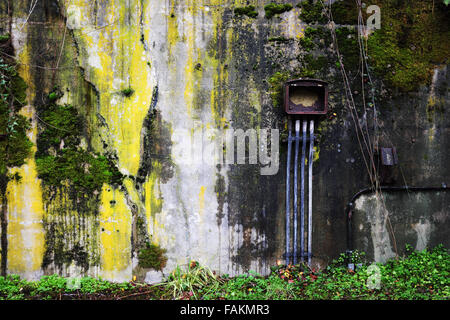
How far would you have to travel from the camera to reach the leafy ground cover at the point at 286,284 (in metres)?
4.23

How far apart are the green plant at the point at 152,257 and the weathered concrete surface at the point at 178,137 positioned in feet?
0.41

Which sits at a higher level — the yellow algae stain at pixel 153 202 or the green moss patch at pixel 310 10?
the green moss patch at pixel 310 10

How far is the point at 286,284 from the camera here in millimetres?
4352

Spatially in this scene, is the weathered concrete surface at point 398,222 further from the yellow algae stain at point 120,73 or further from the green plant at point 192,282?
the yellow algae stain at point 120,73

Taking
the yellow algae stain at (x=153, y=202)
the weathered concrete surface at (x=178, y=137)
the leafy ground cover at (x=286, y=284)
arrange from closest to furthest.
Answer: the leafy ground cover at (x=286, y=284), the weathered concrete surface at (x=178, y=137), the yellow algae stain at (x=153, y=202)

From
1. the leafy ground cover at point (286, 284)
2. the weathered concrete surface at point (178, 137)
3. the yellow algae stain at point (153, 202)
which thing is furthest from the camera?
the yellow algae stain at point (153, 202)

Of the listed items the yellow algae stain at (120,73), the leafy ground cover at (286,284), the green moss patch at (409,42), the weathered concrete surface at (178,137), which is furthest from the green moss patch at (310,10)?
the leafy ground cover at (286,284)

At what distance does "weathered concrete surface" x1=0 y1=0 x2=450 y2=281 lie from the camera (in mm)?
4340

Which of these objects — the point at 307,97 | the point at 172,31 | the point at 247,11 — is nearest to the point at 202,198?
the point at 307,97

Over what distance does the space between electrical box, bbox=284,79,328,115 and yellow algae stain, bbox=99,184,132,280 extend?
2.94 m

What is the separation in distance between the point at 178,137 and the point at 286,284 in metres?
2.77

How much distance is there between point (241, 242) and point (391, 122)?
300cm

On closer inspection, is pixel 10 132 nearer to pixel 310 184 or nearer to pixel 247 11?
pixel 247 11
